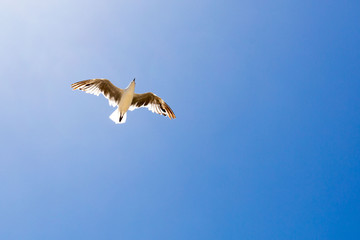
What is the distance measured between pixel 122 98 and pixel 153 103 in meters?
1.46

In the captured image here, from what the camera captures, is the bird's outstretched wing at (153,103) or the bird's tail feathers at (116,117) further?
the bird's outstretched wing at (153,103)

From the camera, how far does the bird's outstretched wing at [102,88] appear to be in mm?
12219

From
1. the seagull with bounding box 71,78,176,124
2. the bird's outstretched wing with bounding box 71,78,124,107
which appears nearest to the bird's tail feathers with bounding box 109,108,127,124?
the seagull with bounding box 71,78,176,124

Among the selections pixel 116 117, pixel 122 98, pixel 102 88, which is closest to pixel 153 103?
pixel 122 98

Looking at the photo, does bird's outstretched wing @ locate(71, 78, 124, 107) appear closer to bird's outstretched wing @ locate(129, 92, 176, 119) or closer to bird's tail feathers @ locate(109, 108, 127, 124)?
bird's tail feathers @ locate(109, 108, 127, 124)

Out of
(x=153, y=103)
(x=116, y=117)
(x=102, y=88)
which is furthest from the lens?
(x=153, y=103)

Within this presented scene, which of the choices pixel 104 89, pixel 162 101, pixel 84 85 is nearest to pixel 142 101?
pixel 162 101

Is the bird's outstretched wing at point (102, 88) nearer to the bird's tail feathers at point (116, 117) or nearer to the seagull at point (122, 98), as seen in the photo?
the seagull at point (122, 98)

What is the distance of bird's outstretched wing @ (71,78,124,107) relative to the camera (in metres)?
12.2

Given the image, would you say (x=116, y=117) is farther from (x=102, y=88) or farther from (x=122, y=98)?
(x=102, y=88)

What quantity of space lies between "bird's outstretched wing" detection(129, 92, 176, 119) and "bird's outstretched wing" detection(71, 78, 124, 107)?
2.44 feet

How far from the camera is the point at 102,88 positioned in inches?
493

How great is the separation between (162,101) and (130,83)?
1.61 meters

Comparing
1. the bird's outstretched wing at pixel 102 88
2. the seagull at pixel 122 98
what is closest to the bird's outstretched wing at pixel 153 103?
the seagull at pixel 122 98
